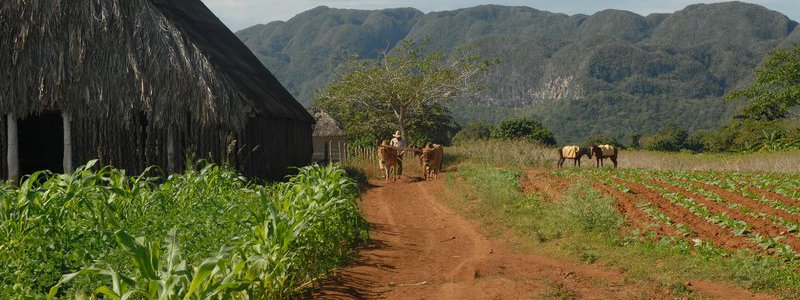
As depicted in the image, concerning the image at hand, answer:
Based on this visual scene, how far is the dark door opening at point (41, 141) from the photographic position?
624 inches

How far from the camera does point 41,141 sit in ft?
53.2

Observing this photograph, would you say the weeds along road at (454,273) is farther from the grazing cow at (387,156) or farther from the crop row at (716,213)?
the grazing cow at (387,156)

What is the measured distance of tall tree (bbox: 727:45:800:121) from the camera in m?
42.1

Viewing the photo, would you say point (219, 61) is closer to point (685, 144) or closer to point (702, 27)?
point (685, 144)

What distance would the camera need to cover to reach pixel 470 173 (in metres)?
18.2

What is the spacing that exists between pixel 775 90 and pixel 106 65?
42.0 metres

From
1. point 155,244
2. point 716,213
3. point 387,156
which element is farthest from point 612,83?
point 155,244

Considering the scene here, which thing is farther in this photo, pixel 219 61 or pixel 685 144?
pixel 685 144

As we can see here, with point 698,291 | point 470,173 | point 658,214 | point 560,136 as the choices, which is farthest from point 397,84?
point 560,136

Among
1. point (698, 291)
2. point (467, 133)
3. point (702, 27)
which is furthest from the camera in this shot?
point (702, 27)

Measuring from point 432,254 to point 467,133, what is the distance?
60968mm

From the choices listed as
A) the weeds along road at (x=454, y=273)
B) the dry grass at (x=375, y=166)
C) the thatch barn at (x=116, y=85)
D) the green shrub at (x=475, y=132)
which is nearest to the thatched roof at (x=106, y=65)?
the thatch barn at (x=116, y=85)

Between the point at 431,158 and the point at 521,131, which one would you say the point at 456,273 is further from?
the point at 521,131

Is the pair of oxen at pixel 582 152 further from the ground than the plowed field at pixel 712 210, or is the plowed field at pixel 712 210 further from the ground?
the pair of oxen at pixel 582 152
